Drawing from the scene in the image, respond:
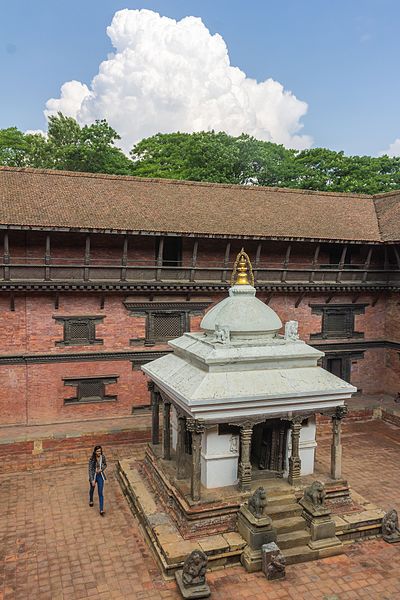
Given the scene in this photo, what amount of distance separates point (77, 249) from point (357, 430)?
11.4m

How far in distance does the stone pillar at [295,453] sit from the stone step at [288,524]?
2.63 ft

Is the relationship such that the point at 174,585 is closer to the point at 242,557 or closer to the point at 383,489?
the point at 242,557

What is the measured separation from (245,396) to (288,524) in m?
2.61

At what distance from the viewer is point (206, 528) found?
9078 millimetres

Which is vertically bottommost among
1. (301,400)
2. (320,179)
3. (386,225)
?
(301,400)

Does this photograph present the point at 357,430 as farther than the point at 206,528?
Yes

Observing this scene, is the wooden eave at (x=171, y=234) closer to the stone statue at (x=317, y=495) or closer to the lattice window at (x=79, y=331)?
the lattice window at (x=79, y=331)

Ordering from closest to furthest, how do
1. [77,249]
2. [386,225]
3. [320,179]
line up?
[77,249] < [386,225] < [320,179]

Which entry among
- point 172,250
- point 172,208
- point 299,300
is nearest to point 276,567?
point 299,300

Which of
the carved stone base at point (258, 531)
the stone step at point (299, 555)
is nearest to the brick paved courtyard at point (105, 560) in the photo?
the stone step at point (299, 555)

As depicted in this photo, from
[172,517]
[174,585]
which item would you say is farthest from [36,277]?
[174,585]

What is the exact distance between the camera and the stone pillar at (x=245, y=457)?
30.7 feet

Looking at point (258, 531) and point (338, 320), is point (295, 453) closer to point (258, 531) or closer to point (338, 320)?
point (258, 531)

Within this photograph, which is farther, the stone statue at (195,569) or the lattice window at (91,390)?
the lattice window at (91,390)
